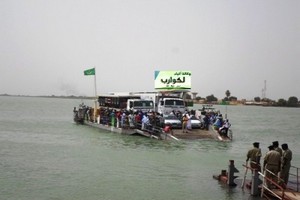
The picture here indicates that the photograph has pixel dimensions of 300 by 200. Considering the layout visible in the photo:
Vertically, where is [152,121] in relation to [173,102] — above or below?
below

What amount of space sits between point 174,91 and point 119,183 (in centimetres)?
2918

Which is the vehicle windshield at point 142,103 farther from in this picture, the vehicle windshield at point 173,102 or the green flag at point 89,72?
the green flag at point 89,72

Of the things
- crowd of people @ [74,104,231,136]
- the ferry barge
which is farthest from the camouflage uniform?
crowd of people @ [74,104,231,136]

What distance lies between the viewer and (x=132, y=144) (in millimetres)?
25031

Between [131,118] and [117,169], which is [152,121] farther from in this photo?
[117,169]

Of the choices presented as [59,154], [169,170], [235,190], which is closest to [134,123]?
[59,154]

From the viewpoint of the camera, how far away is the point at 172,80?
154 ft

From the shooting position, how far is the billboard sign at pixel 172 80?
4581 centimetres

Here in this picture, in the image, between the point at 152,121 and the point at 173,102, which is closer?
the point at 152,121

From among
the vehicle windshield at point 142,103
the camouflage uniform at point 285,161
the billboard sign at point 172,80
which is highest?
the billboard sign at point 172,80

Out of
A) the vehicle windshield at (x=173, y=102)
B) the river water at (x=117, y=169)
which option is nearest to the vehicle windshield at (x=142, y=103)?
the vehicle windshield at (x=173, y=102)

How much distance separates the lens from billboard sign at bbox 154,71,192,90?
150 ft

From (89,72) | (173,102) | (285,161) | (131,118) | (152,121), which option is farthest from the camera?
(89,72)

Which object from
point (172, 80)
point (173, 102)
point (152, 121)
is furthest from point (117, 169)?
point (172, 80)
